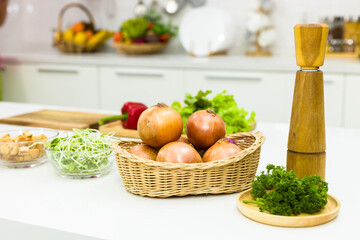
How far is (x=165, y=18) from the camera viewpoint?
3.94 metres

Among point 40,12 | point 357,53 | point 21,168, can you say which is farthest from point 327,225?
point 40,12

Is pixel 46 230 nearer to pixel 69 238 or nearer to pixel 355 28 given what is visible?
pixel 69 238

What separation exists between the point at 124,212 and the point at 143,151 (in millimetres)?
148

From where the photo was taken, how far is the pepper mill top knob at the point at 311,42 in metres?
0.89

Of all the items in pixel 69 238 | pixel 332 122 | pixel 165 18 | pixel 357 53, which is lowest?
pixel 332 122

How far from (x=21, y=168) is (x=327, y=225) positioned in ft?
2.49

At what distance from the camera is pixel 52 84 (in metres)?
3.68

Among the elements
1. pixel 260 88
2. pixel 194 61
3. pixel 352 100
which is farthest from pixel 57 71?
pixel 352 100

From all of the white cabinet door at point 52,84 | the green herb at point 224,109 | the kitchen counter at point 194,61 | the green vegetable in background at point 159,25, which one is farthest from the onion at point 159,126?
the green vegetable in background at point 159,25

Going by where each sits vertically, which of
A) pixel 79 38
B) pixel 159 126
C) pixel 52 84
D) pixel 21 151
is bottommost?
pixel 52 84

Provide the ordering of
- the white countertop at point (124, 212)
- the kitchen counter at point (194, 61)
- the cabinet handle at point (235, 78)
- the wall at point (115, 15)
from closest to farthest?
the white countertop at point (124, 212) < the kitchen counter at point (194, 61) < the cabinet handle at point (235, 78) < the wall at point (115, 15)

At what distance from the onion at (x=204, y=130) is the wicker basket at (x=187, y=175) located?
3.1 inches

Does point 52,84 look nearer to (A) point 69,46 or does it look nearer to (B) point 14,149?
(A) point 69,46

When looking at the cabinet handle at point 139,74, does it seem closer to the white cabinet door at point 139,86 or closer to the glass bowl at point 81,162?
the white cabinet door at point 139,86
